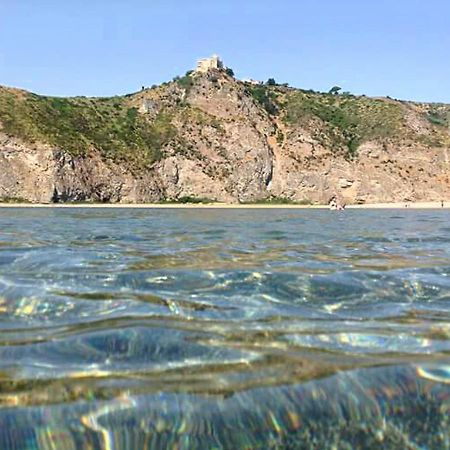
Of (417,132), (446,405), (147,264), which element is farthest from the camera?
(417,132)

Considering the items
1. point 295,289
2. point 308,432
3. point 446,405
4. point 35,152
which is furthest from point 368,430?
point 35,152

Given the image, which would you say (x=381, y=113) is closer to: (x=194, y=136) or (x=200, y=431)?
(x=194, y=136)

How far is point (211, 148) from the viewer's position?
96438 mm

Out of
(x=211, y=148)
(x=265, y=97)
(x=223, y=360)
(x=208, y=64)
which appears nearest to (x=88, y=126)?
(x=211, y=148)

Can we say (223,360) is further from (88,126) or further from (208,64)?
(208,64)

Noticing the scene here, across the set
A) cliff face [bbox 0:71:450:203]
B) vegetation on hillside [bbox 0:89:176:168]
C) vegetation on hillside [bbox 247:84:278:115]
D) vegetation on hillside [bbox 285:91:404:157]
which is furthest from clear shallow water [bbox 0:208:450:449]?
vegetation on hillside [bbox 247:84:278:115]

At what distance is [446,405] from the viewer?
3314mm

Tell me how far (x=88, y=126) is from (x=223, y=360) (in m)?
93.4

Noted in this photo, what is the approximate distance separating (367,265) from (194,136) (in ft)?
295

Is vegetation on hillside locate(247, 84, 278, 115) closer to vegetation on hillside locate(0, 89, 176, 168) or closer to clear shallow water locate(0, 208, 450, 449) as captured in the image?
vegetation on hillside locate(0, 89, 176, 168)

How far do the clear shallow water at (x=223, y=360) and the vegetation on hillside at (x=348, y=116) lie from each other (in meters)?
100

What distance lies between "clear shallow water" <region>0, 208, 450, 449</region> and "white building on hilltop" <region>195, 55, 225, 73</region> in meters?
104

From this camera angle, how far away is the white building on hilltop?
106812 millimetres

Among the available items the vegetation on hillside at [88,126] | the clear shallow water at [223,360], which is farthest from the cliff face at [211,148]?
the clear shallow water at [223,360]
